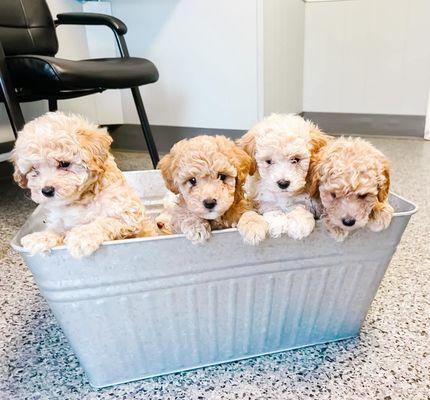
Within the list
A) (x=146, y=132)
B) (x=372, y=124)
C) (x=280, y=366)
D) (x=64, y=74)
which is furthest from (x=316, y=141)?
(x=372, y=124)

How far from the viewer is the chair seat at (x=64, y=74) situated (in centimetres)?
123

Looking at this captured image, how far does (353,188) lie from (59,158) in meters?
0.50

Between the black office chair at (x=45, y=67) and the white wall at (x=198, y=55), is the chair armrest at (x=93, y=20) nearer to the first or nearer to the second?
the black office chair at (x=45, y=67)

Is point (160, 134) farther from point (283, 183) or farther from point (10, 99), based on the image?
point (283, 183)

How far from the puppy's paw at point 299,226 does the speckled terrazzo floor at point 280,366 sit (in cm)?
28

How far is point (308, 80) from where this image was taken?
288 centimetres

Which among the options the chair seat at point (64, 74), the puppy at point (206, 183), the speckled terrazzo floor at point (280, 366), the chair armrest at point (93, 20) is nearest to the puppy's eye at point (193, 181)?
the puppy at point (206, 183)

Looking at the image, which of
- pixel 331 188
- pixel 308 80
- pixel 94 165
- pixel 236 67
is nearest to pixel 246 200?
pixel 331 188

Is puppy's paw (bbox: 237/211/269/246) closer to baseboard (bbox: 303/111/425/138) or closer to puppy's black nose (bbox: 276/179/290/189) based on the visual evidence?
puppy's black nose (bbox: 276/179/290/189)

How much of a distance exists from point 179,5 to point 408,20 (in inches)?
57.0

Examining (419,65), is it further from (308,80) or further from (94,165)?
(94,165)

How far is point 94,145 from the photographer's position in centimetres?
Result: 74

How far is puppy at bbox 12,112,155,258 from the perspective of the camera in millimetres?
709

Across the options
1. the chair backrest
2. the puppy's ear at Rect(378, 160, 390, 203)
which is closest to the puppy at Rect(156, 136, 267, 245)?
the puppy's ear at Rect(378, 160, 390, 203)
